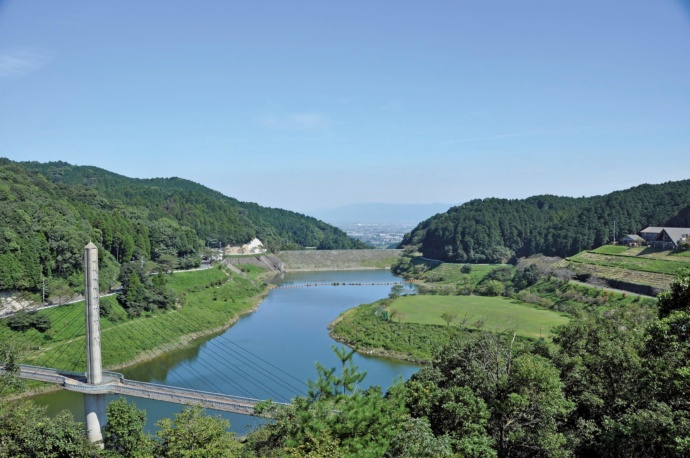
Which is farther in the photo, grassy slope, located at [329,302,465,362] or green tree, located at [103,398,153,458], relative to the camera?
grassy slope, located at [329,302,465,362]

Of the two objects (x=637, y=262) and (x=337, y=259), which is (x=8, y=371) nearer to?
(x=637, y=262)

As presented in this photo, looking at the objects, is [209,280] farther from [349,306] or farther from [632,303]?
[632,303]

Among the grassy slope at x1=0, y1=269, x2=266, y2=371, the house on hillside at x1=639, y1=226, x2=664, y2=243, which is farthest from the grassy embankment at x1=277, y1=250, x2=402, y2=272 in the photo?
the house on hillside at x1=639, y1=226, x2=664, y2=243

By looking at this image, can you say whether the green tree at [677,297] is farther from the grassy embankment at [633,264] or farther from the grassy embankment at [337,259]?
the grassy embankment at [337,259]

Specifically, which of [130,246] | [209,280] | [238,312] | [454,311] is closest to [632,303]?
[454,311]

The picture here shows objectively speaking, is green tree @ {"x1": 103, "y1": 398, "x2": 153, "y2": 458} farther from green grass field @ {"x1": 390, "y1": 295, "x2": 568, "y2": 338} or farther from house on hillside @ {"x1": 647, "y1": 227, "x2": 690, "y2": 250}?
house on hillside @ {"x1": 647, "y1": 227, "x2": 690, "y2": 250}
